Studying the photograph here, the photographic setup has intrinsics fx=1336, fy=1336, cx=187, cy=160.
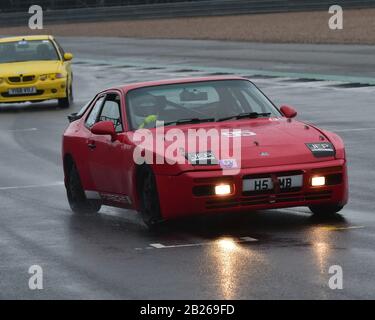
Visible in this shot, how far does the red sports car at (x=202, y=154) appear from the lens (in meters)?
10.8

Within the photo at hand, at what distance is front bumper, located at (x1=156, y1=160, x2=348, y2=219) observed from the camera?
10789 millimetres

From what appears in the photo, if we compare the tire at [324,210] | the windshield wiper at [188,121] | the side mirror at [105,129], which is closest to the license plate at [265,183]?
the tire at [324,210]

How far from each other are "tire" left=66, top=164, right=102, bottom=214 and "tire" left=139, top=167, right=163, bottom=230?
156 centimetres

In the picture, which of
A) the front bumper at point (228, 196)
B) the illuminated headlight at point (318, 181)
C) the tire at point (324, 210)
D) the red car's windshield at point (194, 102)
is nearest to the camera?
the front bumper at point (228, 196)

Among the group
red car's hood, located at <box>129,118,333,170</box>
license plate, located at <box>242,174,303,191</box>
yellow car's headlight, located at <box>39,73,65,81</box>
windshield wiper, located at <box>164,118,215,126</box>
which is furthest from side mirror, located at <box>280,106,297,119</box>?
yellow car's headlight, located at <box>39,73,65,81</box>

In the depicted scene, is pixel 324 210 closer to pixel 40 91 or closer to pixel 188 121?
pixel 188 121

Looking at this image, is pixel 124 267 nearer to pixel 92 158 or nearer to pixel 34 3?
pixel 92 158

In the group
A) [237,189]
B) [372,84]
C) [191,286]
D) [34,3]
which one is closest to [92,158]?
[237,189]

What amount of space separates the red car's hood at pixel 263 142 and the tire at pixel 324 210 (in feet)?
2.00

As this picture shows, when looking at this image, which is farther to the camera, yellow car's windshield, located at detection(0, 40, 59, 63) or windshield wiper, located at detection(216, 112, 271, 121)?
yellow car's windshield, located at detection(0, 40, 59, 63)

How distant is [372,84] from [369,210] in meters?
16.7

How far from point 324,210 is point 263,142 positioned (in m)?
0.93

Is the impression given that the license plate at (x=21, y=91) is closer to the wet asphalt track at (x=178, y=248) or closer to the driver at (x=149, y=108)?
the wet asphalt track at (x=178, y=248)

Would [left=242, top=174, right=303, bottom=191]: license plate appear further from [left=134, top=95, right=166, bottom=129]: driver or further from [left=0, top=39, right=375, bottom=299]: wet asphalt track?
[left=134, top=95, right=166, bottom=129]: driver
